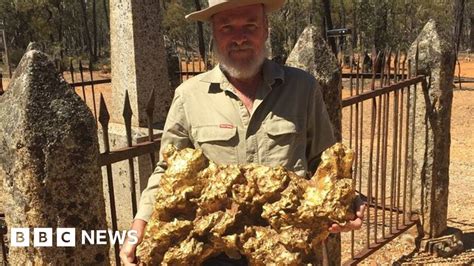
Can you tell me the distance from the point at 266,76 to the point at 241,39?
212 millimetres

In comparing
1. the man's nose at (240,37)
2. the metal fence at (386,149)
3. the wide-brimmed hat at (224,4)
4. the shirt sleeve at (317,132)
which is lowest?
the metal fence at (386,149)

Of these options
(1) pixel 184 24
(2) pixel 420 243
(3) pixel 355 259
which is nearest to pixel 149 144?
(3) pixel 355 259

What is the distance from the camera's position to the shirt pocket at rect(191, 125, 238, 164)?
194cm

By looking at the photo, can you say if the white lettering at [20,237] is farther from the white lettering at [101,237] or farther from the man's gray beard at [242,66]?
the man's gray beard at [242,66]

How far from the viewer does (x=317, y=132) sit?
2.10 metres

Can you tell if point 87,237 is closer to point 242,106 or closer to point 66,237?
point 66,237

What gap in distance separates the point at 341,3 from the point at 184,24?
11787 mm

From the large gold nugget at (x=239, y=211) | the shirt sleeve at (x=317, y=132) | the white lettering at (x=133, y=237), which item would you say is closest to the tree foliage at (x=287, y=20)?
the shirt sleeve at (x=317, y=132)

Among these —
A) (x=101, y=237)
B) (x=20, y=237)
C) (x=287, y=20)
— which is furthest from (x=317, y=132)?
(x=287, y=20)

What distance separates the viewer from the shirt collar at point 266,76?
2.00 meters

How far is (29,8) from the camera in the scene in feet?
101

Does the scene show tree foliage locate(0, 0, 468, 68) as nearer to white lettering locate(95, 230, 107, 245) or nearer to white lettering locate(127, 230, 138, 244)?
white lettering locate(95, 230, 107, 245)

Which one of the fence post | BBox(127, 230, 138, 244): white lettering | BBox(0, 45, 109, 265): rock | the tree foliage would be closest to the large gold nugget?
BBox(127, 230, 138, 244): white lettering

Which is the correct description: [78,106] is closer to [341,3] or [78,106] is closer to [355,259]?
[355,259]
